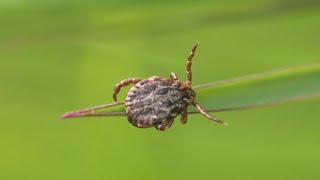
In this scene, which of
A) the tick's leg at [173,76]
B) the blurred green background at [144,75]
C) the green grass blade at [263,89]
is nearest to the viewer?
the green grass blade at [263,89]

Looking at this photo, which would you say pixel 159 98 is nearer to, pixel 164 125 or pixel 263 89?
pixel 164 125

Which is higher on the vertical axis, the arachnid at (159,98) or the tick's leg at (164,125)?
the arachnid at (159,98)

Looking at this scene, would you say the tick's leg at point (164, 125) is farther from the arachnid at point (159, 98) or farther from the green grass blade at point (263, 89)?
the green grass blade at point (263, 89)

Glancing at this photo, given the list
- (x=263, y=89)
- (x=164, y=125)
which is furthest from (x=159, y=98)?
(x=263, y=89)

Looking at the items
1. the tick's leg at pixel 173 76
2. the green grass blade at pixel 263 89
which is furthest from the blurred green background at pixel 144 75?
the green grass blade at pixel 263 89

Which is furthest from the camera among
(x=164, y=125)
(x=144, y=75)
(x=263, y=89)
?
(x=144, y=75)

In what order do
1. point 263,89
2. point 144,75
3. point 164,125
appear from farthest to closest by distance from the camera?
point 144,75, point 164,125, point 263,89

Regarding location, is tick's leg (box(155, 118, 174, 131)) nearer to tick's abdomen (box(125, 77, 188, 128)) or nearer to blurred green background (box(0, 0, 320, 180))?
tick's abdomen (box(125, 77, 188, 128))

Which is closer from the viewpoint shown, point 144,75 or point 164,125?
point 164,125
